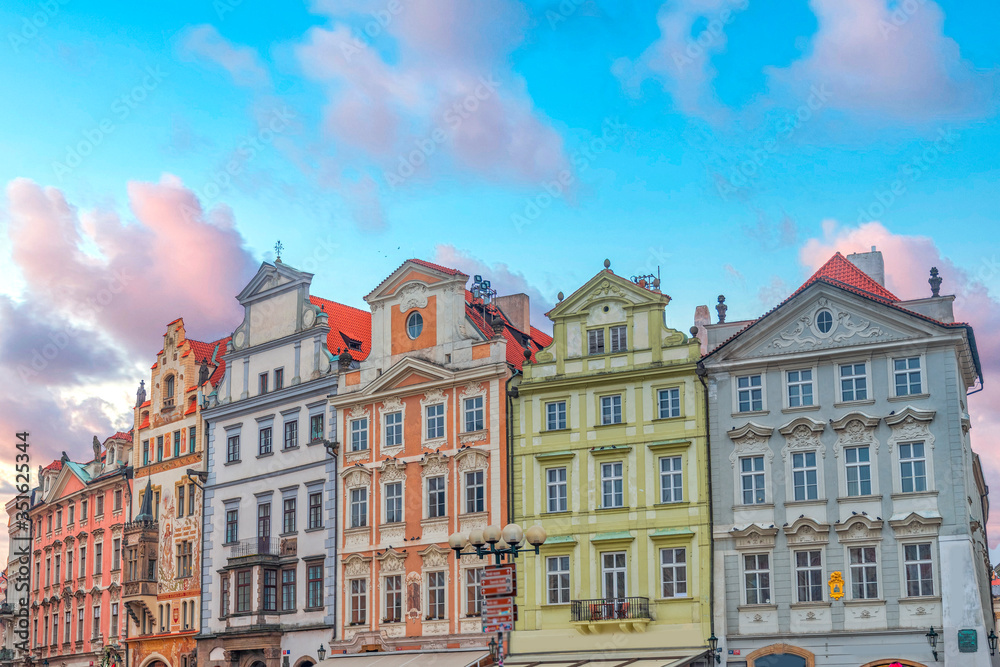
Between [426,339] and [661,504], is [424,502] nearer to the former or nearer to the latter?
[426,339]

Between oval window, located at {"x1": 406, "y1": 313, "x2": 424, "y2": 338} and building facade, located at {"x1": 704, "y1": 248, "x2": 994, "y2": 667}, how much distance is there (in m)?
12.1

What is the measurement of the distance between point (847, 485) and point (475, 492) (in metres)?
13.3

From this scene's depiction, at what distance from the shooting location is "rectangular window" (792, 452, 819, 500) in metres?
42.9

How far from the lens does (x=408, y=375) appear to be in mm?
50969

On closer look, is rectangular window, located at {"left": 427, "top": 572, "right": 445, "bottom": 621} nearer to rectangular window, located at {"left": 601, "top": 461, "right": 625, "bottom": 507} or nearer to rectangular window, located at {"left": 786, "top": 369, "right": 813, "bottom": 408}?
rectangular window, located at {"left": 601, "top": 461, "right": 625, "bottom": 507}

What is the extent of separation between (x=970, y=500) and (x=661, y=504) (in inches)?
386

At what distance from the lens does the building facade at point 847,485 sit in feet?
133

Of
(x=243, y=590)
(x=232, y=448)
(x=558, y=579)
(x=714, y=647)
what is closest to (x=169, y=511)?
(x=232, y=448)

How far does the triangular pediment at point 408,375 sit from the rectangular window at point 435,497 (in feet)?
12.2

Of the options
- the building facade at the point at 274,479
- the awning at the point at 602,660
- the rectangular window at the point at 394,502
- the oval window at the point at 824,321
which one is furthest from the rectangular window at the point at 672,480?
the building facade at the point at 274,479

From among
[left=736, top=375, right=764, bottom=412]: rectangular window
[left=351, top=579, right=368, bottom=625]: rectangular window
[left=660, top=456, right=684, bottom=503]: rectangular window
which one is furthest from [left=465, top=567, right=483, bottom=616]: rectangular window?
[left=736, top=375, right=764, bottom=412]: rectangular window

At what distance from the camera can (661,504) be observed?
44969 millimetres

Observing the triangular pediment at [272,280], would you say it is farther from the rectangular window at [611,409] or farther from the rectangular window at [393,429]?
the rectangular window at [611,409]

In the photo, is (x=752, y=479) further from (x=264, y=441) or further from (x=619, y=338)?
(x=264, y=441)
